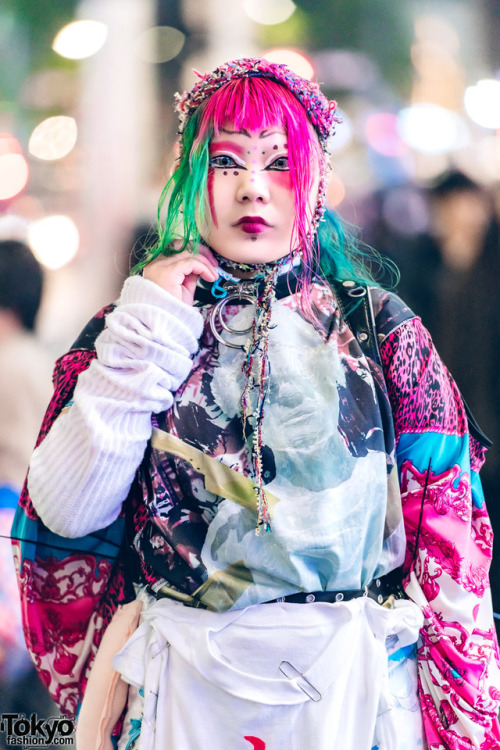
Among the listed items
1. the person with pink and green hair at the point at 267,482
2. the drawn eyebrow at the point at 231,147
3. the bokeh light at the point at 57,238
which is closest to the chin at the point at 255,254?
the person with pink and green hair at the point at 267,482

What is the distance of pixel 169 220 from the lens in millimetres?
963

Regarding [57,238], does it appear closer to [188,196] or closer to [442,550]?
[188,196]

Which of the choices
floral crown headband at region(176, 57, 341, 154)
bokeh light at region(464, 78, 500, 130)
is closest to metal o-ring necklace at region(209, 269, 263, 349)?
floral crown headband at region(176, 57, 341, 154)

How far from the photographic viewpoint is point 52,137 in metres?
1.30

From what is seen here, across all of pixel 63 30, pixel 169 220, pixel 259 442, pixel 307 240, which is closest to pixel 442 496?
pixel 259 442

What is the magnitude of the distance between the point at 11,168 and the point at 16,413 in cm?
44

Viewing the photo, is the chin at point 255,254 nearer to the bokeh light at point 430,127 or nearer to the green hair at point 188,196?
the green hair at point 188,196

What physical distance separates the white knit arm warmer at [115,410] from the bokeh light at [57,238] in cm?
48

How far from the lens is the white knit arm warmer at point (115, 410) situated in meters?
0.83

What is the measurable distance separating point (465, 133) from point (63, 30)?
73 centimetres

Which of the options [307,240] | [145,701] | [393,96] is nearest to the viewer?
[145,701]

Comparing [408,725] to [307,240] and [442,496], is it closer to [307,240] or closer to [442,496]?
[442,496]

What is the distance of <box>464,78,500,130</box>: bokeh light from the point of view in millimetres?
1267

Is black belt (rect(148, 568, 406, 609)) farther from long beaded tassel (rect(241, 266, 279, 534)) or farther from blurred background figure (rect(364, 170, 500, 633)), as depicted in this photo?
blurred background figure (rect(364, 170, 500, 633))
